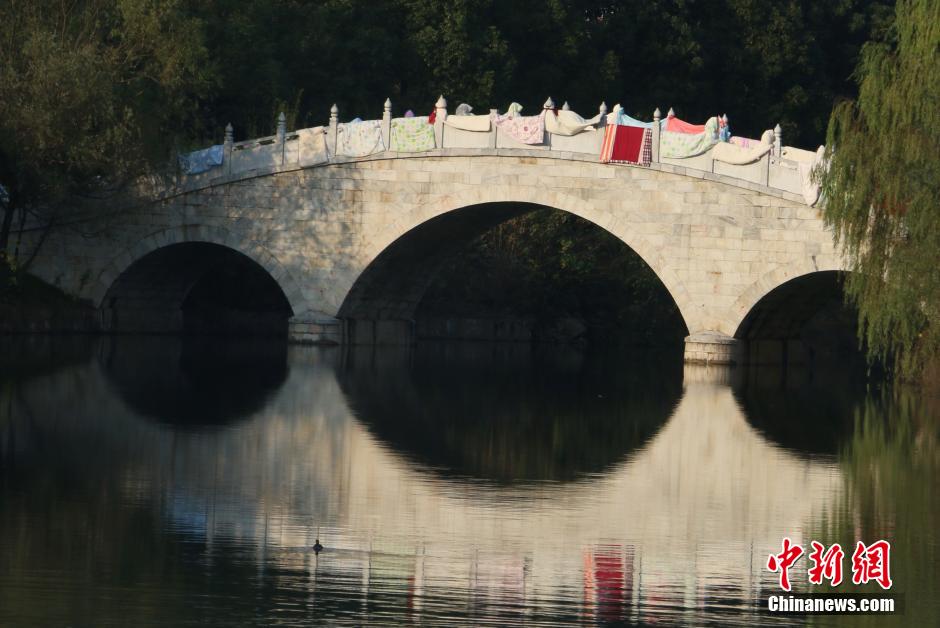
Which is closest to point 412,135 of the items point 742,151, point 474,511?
point 742,151

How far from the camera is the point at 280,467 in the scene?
49.4 ft

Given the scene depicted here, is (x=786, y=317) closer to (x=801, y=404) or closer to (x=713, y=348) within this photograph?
(x=713, y=348)

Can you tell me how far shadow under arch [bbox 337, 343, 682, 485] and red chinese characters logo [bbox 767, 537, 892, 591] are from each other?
12.2 ft

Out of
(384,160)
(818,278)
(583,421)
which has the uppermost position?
(384,160)

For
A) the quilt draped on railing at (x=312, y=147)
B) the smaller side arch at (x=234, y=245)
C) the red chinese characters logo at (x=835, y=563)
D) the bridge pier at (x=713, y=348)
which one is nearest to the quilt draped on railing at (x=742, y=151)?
the bridge pier at (x=713, y=348)

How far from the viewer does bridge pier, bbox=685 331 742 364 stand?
93.8ft

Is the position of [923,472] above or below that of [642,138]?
below

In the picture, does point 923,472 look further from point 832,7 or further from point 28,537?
point 832,7

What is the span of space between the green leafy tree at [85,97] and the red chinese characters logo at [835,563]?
68.0 feet

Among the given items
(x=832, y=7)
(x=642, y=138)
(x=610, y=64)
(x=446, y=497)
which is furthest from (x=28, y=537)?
(x=832, y=7)

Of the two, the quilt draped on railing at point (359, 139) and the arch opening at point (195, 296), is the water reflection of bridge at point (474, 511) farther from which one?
the arch opening at point (195, 296)

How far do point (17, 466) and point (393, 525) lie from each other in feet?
12.6

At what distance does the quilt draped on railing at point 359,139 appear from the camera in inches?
1230

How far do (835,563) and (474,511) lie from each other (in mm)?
3005
